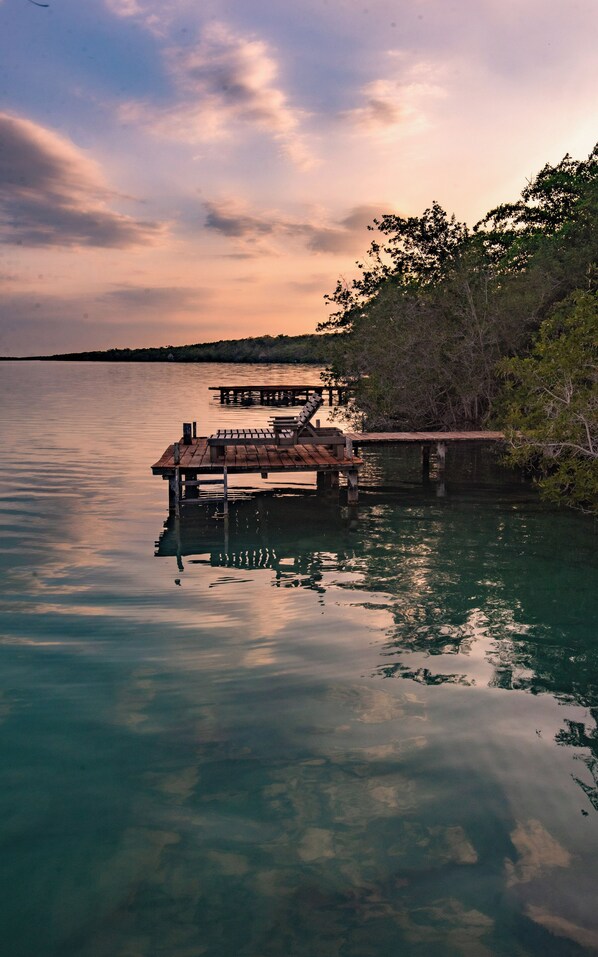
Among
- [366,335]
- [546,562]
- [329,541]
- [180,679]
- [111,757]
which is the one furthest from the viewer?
[366,335]

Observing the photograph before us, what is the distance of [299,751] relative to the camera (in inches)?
251

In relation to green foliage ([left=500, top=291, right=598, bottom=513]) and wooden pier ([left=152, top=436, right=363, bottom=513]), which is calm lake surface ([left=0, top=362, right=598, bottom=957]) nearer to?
green foliage ([left=500, top=291, right=598, bottom=513])

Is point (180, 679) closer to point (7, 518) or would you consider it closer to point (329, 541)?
point (329, 541)

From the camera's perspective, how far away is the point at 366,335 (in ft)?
96.1

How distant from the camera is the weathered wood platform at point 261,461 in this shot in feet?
55.0

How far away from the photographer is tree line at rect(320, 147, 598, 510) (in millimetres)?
15844

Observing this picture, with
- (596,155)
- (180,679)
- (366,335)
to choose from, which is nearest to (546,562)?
(180,679)

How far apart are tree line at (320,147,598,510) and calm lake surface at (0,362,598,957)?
4.31 metres

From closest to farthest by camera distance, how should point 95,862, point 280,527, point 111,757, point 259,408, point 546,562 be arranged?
point 95,862 < point 111,757 < point 546,562 < point 280,527 < point 259,408

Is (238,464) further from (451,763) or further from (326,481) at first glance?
(451,763)

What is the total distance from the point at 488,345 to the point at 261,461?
11.7 metres

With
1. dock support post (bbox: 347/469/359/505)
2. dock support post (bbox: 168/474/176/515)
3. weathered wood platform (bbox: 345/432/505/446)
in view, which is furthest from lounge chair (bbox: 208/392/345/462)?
weathered wood platform (bbox: 345/432/505/446)

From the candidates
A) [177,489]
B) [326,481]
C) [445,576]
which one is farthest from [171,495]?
[445,576]

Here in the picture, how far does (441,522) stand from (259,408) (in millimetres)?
43781
